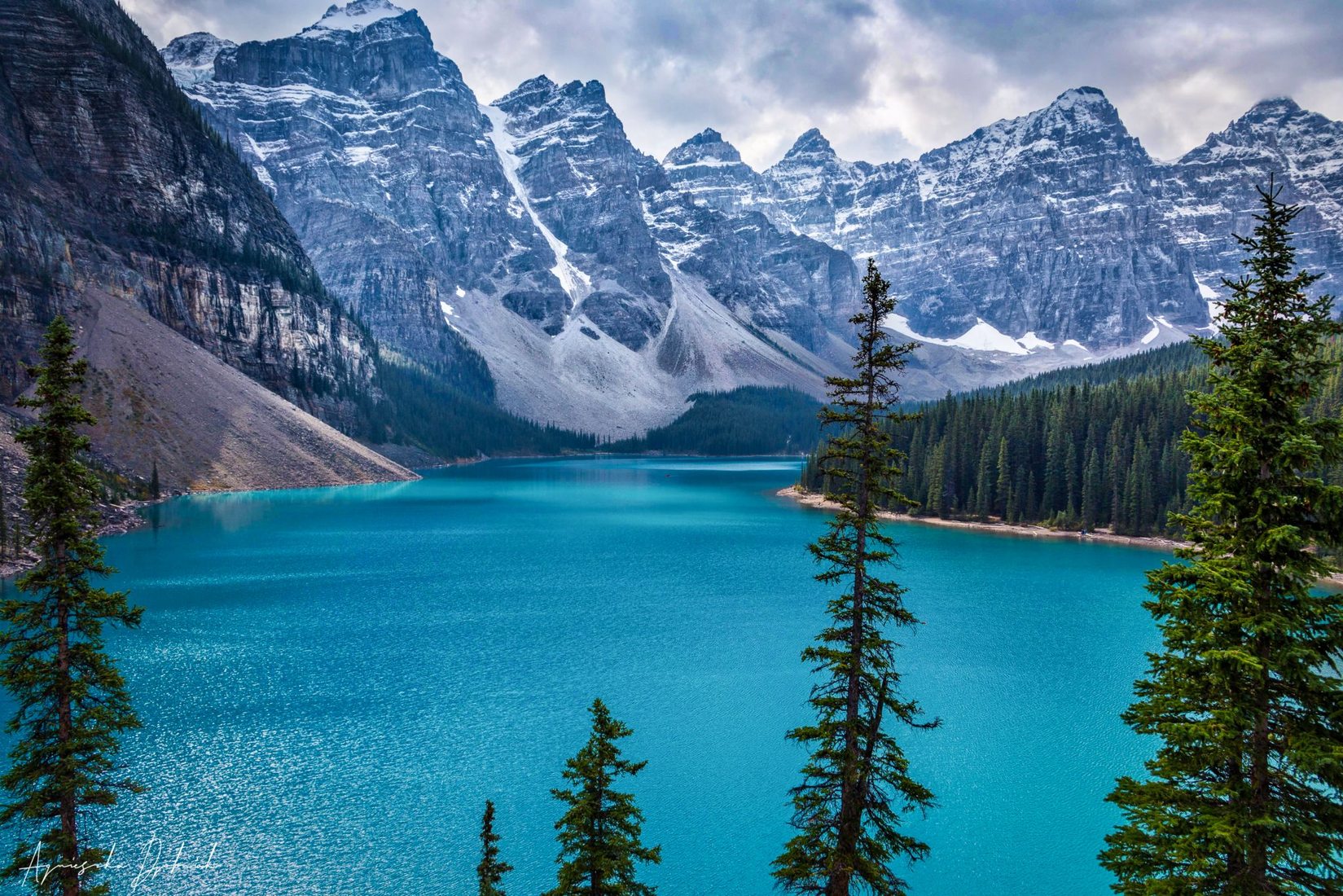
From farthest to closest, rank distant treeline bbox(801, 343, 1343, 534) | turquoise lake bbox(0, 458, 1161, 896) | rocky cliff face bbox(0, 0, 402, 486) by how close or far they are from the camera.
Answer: rocky cliff face bbox(0, 0, 402, 486) → distant treeline bbox(801, 343, 1343, 534) → turquoise lake bbox(0, 458, 1161, 896)

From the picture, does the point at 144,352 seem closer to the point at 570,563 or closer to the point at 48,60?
the point at 48,60

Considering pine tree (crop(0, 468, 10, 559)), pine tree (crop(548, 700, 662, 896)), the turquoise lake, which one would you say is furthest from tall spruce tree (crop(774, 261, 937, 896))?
pine tree (crop(0, 468, 10, 559))

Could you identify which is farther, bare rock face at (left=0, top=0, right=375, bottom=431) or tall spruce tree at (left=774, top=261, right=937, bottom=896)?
bare rock face at (left=0, top=0, right=375, bottom=431)

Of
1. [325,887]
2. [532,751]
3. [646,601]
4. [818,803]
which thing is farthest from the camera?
[646,601]

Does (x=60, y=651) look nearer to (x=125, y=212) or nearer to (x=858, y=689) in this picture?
(x=858, y=689)

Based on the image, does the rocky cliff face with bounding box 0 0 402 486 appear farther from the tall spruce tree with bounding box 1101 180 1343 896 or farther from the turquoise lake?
the tall spruce tree with bounding box 1101 180 1343 896

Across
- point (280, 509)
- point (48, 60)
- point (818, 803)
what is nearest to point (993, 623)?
point (818, 803)

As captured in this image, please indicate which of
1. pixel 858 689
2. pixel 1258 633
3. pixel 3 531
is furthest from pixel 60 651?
pixel 3 531
